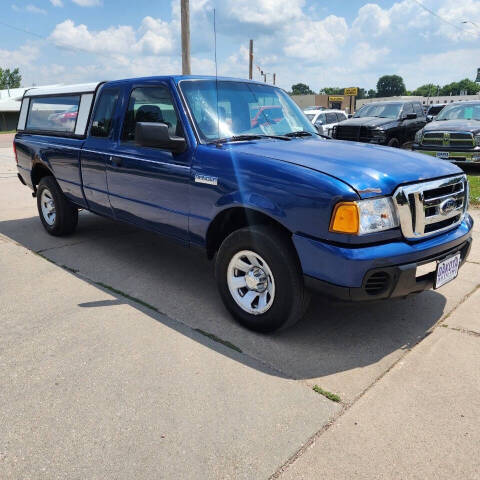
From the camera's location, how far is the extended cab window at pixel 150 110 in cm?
375

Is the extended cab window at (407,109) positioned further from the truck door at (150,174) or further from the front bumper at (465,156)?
the truck door at (150,174)

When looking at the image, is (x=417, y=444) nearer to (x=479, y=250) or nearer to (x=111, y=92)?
(x=479, y=250)

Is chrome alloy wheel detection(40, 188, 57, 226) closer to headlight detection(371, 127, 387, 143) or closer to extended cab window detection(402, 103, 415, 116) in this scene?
headlight detection(371, 127, 387, 143)

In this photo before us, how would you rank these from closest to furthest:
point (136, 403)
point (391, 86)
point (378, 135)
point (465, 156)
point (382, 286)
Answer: point (136, 403) < point (382, 286) < point (465, 156) < point (378, 135) < point (391, 86)

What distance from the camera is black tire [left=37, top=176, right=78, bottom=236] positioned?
5.51 metres

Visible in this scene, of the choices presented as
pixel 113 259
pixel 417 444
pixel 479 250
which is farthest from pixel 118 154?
pixel 479 250

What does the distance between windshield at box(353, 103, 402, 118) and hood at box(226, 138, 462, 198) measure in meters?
10.3

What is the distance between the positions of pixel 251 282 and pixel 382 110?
1168 centimetres

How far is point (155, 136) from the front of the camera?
3396 mm

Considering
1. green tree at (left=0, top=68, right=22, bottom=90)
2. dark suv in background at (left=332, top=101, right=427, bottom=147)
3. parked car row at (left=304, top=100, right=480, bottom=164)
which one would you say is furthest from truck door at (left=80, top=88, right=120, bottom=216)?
green tree at (left=0, top=68, right=22, bottom=90)

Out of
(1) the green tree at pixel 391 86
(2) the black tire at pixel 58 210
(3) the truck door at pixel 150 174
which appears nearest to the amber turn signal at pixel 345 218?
(3) the truck door at pixel 150 174

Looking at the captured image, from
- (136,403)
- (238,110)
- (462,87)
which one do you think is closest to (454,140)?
(238,110)

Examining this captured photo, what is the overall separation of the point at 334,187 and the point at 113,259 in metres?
3.07

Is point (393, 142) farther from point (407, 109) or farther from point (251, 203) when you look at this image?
point (251, 203)
